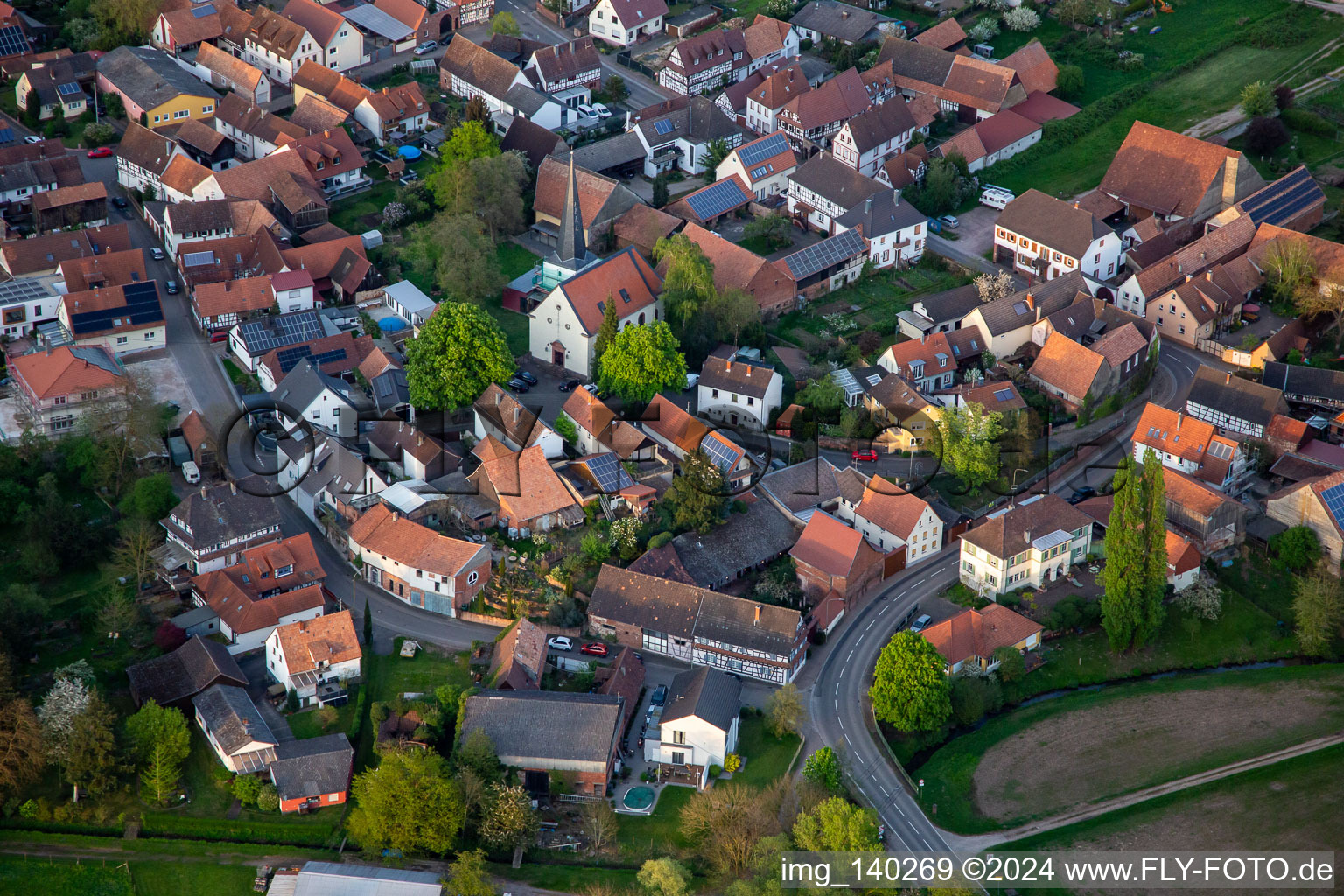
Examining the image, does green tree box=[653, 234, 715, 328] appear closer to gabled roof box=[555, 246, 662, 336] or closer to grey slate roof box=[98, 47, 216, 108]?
gabled roof box=[555, 246, 662, 336]

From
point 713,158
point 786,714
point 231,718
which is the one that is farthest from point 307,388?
point 713,158

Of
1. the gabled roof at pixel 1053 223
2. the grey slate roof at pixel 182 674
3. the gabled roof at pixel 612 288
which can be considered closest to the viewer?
the grey slate roof at pixel 182 674

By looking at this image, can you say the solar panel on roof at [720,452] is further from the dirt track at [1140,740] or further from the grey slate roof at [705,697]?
the dirt track at [1140,740]

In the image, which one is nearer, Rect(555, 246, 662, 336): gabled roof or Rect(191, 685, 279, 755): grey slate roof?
Rect(191, 685, 279, 755): grey slate roof

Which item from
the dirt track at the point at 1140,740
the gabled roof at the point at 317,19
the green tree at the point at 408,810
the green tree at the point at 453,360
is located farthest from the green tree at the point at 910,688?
the gabled roof at the point at 317,19

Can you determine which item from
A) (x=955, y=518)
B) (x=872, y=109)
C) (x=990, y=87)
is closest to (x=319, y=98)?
(x=872, y=109)

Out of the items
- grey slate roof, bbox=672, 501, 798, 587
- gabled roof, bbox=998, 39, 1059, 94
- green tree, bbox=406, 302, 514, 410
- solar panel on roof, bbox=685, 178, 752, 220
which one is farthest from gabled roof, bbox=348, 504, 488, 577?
gabled roof, bbox=998, 39, 1059, 94

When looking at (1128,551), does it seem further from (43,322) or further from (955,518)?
(43,322)
